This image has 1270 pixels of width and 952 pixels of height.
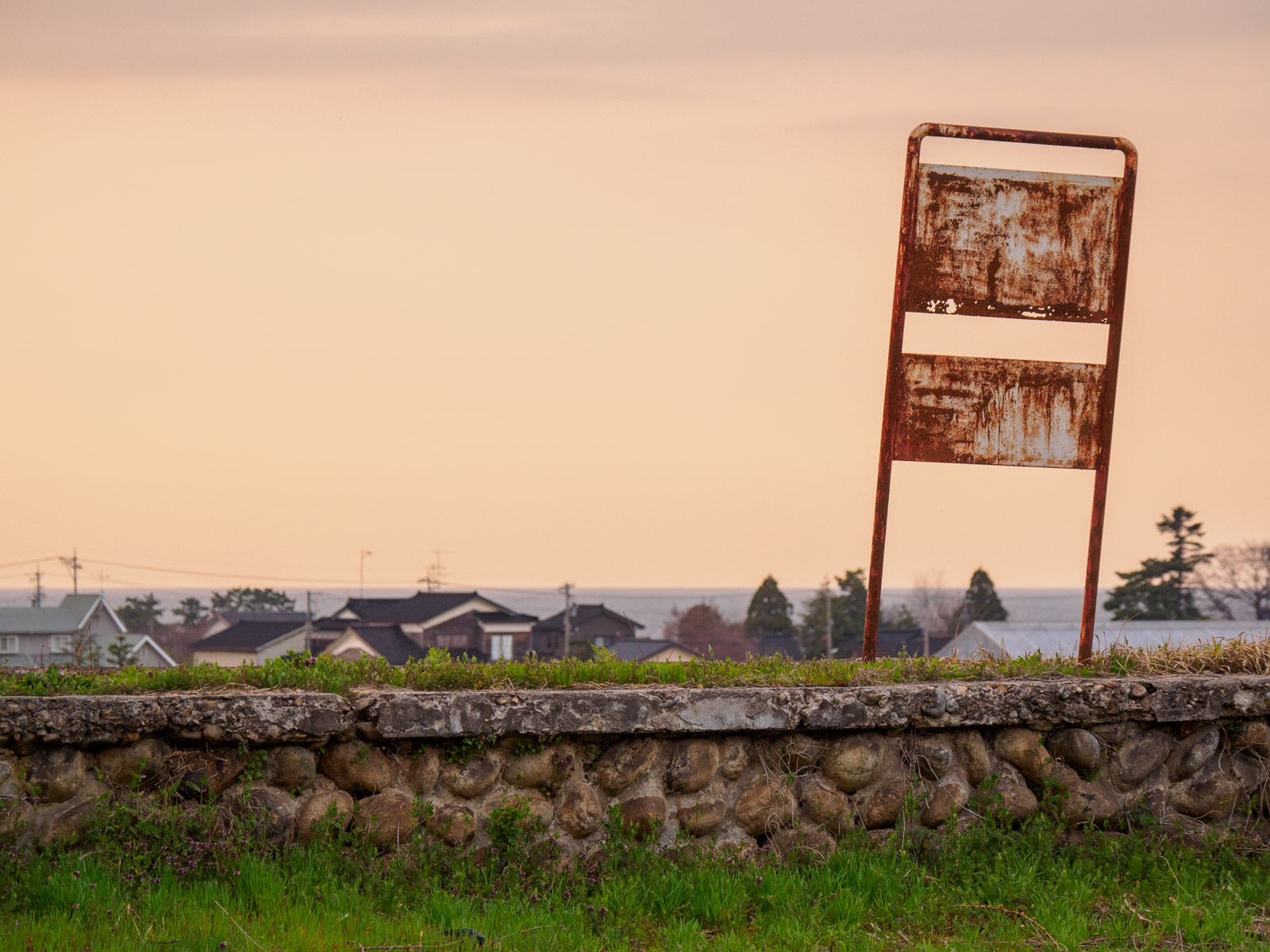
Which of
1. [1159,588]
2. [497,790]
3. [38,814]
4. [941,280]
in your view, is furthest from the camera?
[1159,588]

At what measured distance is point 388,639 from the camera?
3547 centimetres

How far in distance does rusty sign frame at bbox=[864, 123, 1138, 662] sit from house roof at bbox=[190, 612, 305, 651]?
31.1 metres

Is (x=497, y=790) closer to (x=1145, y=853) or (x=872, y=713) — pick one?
(x=872, y=713)

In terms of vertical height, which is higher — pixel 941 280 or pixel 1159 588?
pixel 941 280

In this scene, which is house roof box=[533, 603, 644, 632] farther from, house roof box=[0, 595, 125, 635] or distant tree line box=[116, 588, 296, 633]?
house roof box=[0, 595, 125, 635]

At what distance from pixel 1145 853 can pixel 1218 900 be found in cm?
42

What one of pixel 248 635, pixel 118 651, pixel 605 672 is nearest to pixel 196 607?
pixel 248 635

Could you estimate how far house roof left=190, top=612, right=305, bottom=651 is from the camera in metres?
34.5

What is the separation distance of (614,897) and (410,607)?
36.1m

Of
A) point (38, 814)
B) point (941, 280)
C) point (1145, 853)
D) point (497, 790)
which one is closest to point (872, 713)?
point (1145, 853)

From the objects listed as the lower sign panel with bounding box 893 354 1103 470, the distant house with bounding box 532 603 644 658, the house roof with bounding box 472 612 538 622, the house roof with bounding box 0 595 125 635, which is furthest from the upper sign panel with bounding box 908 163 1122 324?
the distant house with bounding box 532 603 644 658

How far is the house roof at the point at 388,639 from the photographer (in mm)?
33594

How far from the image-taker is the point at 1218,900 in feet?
14.2

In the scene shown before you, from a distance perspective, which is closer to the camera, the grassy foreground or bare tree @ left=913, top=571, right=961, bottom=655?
the grassy foreground
